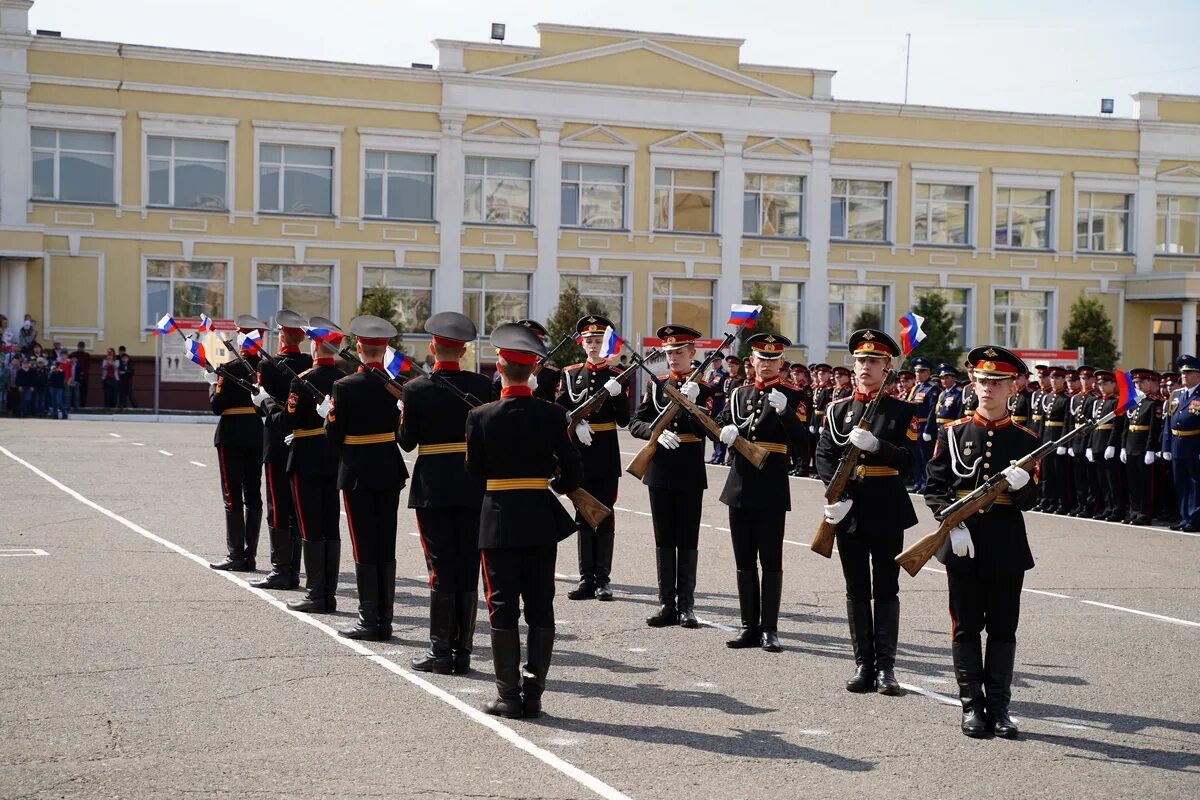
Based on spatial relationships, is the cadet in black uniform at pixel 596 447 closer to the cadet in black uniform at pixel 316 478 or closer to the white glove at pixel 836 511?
the cadet in black uniform at pixel 316 478

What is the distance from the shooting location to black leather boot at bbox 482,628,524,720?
25.6 ft

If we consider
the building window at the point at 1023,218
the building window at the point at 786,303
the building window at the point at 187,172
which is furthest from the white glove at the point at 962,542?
Answer: the building window at the point at 1023,218

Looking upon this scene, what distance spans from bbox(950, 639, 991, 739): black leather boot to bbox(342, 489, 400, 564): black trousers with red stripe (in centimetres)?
403

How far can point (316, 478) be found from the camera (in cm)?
1103

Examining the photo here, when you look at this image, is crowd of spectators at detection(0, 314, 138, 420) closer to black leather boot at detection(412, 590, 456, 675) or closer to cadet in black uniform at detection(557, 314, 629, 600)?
cadet in black uniform at detection(557, 314, 629, 600)

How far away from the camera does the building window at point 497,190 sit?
152ft

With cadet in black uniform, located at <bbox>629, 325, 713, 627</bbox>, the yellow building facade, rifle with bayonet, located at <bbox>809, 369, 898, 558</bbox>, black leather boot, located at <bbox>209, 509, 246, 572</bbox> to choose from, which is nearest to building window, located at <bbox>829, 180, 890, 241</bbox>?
the yellow building facade

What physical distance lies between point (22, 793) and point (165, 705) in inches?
62.2

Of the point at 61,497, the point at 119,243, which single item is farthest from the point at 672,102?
the point at 61,497

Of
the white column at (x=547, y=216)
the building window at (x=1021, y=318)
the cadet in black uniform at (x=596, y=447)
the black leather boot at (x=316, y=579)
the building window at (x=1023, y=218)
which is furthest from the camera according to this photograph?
the building window at (x=1021, y=318)

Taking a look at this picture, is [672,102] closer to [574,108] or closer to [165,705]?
[574,108]

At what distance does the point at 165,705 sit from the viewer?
7812 millimetres

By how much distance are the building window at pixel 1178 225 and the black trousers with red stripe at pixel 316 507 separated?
48788 millimetres

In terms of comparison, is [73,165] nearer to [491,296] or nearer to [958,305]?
[491,296]
